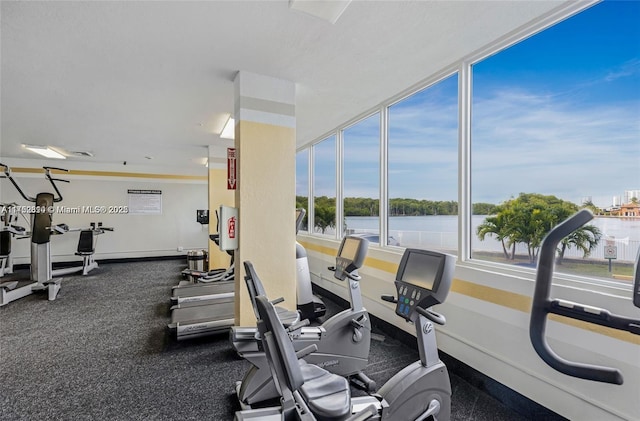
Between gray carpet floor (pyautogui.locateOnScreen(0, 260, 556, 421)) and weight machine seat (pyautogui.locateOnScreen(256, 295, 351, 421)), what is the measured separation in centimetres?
77

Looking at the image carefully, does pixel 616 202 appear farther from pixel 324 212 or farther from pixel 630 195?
pixel 324 212

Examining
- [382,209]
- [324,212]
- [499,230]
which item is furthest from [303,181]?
[499,230]

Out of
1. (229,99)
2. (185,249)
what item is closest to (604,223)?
(229,99)

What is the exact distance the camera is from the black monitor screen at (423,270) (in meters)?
1.64

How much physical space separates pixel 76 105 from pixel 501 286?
492 cm

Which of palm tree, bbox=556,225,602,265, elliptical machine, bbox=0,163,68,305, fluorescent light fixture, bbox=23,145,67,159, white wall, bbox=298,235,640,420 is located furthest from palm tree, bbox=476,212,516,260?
fluorescent light fixture, bbox=23,145,67,159

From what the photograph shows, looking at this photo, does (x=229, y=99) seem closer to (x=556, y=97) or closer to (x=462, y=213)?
(x=462, y=213)

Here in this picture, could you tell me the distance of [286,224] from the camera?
296 cm

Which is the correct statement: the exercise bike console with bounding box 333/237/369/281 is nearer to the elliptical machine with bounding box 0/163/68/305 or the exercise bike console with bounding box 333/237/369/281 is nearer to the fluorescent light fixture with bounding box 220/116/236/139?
the fluorescent light fixture with bounding box 220/116/236/139

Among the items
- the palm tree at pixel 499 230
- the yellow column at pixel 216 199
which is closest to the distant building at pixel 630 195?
the palm tree at pixel 499 230

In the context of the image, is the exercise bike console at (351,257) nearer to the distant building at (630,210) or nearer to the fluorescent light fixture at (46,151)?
the distant building at (630,210)

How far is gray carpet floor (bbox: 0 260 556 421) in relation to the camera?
83.0 inches

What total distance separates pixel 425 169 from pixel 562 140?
1.24m

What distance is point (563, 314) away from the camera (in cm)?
101
